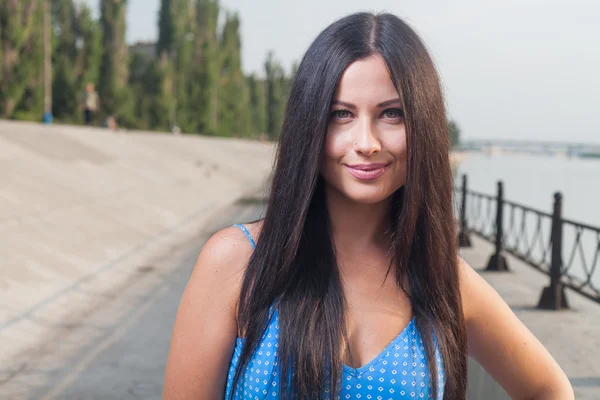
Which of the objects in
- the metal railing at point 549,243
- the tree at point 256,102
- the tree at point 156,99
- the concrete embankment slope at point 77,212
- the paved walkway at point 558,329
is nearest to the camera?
the paved walkway at point 558,329

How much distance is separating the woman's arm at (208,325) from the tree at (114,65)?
3404 centimetres

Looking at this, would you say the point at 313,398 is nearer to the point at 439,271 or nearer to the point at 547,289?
the point at 439,271

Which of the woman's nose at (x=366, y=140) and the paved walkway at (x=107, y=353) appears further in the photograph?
the paved walkway at (x=107, y=353)

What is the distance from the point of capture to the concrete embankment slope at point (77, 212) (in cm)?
618

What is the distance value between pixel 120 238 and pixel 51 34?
22.3 metres

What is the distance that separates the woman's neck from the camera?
4.92 ft

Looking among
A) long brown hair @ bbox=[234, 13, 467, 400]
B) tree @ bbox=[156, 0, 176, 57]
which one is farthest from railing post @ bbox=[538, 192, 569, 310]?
tree @ bbox=[156, 0, 176, 57]

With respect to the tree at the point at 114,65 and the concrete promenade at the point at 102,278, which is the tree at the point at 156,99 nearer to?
the tree at the point at 114,65

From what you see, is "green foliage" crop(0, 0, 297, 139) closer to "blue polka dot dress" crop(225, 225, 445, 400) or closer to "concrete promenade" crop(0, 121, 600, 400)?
"concrete promenade" crop(0, 121, 600, 400)

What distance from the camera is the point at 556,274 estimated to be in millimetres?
6348

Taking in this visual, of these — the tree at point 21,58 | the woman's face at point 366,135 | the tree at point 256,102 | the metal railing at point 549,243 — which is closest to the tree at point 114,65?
the tree at point 21,58

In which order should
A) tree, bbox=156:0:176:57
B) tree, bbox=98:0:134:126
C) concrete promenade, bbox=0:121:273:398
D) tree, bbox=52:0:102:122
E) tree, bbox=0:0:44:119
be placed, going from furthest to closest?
tree, bbox=156:0:176:57 → tree, bbox=98:0:134:126 → tree, bbox=52:0:102:122 → tree, bbox=0:0:44:119 → concrete promenade, bbox=0:121:273:398

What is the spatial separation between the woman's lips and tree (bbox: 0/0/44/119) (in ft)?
83.1

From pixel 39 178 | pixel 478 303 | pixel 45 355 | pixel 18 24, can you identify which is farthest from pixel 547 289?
pixel 18 24
